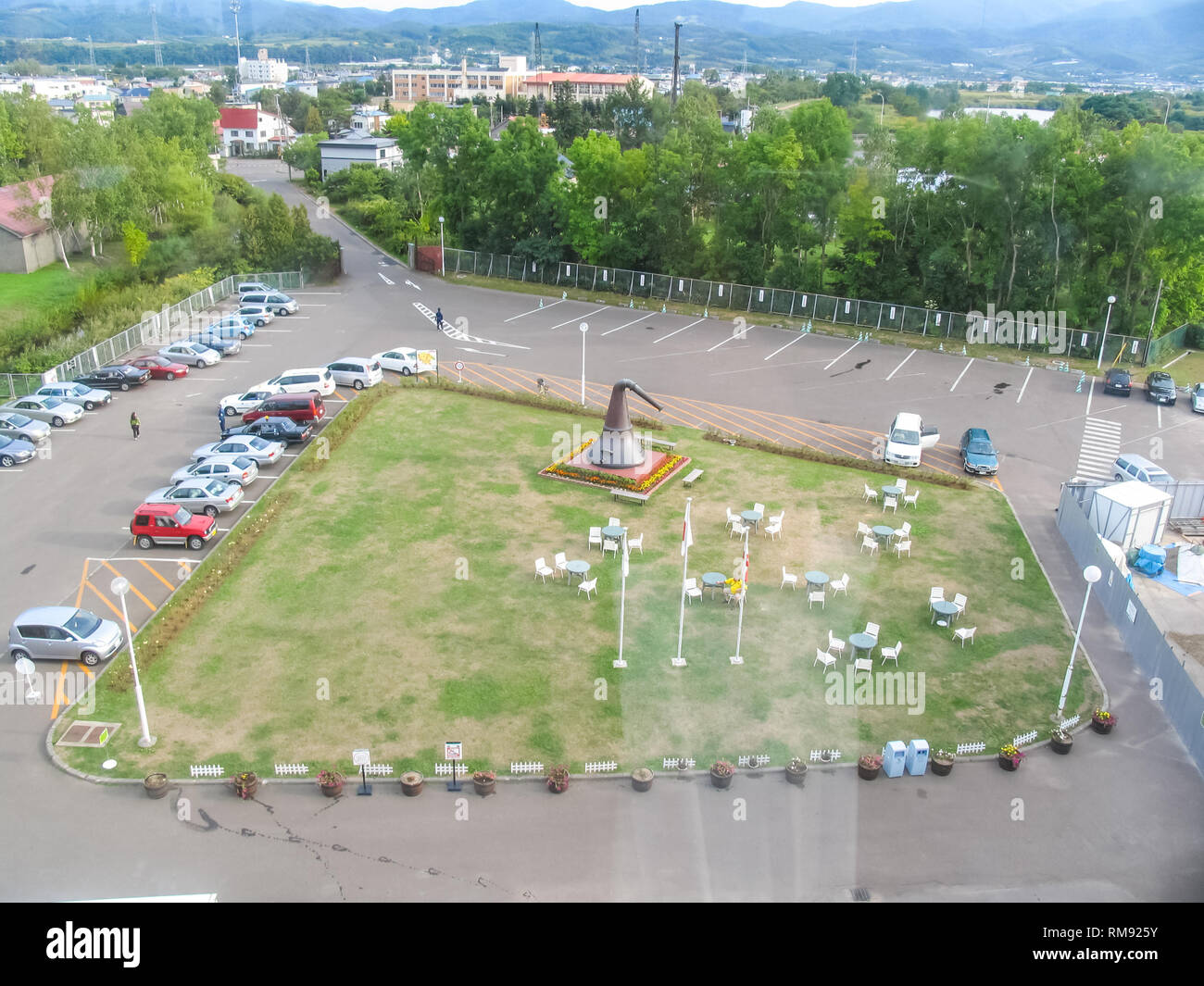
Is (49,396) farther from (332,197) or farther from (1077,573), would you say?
(332,197)

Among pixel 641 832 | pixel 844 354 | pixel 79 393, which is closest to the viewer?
pixel 641 832

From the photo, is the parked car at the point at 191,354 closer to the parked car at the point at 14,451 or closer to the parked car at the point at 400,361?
the parked car at the point at 400,361

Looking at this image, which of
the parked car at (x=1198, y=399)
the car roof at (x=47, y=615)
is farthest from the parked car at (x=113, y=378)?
the parked car at (x=1198, y=399)

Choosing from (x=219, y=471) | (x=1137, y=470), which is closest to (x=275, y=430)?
(x=219, y=471)

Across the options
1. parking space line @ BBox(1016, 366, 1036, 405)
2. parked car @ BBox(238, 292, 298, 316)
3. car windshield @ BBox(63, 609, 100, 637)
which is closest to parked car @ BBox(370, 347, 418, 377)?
parked car @ BBox(238, 292, 298, 316)

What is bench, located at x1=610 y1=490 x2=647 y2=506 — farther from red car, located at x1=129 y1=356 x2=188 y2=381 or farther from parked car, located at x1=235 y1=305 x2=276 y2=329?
parked car, located at x1=235 y1=305 x2=276 y2=329

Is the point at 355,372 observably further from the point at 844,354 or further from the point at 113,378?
the point at 844,354

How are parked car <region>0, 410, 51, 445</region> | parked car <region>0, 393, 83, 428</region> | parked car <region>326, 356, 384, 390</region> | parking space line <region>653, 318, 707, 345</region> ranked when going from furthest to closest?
parking space line <region>653, 318, 707, 345</region> < parked car <region>326, 356, 384, 390</region> < parked car <region>0, 393, 83, 428</region> < parked car <region>0, 410, 51, 445</region>
